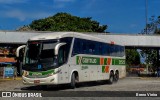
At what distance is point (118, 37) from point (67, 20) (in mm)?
32823

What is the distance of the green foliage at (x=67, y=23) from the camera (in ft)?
218

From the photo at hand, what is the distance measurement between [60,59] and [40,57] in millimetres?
1092

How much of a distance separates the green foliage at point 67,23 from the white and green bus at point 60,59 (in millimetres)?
38618

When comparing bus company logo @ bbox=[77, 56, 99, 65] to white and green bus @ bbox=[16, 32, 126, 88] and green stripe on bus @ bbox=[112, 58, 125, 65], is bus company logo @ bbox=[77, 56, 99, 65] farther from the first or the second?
green stripe on bus @ bbox=[112, 58, 125, 65]

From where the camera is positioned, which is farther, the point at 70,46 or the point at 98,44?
the point at 98,44

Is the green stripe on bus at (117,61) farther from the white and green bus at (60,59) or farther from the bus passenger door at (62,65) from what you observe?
the bus passenger door at (62,65)

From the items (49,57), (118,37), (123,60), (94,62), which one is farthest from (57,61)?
(118,37)

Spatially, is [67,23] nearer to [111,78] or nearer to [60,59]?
[111,78]

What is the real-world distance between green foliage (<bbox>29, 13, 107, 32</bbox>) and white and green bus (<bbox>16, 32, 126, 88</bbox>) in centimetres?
3862

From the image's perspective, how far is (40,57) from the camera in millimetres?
20766

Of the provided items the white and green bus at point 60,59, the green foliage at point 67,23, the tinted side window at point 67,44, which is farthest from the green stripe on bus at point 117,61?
the green foliage at point 67,23

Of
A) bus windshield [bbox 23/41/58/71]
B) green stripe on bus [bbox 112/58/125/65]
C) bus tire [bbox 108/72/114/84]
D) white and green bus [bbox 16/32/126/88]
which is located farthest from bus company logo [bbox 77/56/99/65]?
green stripe on bus [bbox 112/58/125/65]

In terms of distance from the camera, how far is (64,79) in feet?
70.0

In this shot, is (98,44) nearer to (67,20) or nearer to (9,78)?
(9,78)
